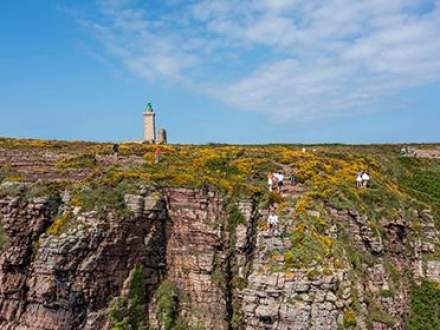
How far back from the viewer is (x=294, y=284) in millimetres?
28812

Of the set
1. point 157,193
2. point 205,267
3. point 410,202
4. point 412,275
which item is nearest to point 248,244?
point 205,267

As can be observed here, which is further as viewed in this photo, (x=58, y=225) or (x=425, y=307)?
(x=425, y=307)

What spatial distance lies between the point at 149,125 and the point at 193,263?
1844 cm

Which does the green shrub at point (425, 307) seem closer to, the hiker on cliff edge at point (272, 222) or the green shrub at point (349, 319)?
the green shrub at point (349, 319)

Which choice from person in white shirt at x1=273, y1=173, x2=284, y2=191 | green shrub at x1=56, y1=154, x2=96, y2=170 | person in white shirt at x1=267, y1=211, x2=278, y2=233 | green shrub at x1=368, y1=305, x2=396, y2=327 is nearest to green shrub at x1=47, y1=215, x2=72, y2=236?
green shrub at x1=56, y1=154, x2=96, y2=170

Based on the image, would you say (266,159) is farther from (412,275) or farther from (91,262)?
(91,262)

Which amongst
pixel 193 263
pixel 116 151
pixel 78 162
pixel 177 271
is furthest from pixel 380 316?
pixel 78 162

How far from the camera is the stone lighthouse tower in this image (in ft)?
155

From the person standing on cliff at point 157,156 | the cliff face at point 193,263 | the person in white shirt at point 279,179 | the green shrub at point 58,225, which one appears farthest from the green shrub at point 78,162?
the person in white shirt at point 279,179

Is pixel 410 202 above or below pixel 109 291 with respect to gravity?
above

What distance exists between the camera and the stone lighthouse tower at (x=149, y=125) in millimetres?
47156

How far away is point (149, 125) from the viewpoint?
47.6 meters

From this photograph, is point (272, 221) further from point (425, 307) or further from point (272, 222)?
point (425, 307)

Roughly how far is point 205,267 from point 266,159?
1143 cm
